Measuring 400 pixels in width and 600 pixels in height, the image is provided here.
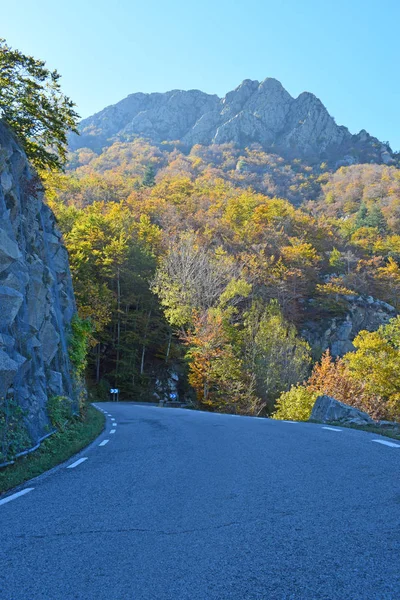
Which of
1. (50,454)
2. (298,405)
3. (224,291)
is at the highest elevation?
(224,291)

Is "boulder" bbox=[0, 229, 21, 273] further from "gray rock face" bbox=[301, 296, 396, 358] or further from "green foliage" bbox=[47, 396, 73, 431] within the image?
"gray rock face" bbox=[301, 296, 396, 358]

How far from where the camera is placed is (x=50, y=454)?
8.53 metres

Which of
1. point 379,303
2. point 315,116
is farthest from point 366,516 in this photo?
point 315,116

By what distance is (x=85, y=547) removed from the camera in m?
3.34

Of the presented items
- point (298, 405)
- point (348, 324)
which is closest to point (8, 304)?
point (298, 405)

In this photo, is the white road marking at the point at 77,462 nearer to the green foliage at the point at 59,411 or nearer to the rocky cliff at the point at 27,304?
the rocky cliff at the point at 27,304

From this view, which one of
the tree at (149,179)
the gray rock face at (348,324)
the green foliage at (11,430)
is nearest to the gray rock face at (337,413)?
the green foliage at (11,430)

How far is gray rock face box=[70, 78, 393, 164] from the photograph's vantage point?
5571 inches

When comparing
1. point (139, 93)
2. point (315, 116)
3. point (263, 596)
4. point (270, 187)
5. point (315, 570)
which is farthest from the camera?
point (139, 93)

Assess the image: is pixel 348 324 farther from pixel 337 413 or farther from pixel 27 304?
pixel 27 304

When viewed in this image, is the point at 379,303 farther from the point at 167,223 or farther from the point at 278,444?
the point at 278,444

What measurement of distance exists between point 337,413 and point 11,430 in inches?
395

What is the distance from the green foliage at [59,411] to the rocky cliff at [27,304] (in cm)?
25

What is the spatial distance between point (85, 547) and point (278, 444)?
4676mm
